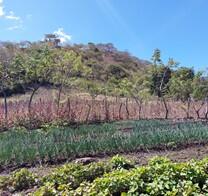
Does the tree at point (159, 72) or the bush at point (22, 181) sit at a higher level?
the tree at point (159, 72)

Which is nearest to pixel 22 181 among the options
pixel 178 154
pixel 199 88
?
pixel 178 154

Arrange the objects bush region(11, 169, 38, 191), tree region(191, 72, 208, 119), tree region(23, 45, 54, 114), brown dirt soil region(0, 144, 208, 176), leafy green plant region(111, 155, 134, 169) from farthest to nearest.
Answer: tree region(191, 72, 208, 119), tree region(23, 45, 54, 114), brown dirt soil region(0, 144, 208, 176), leafy green plant region(111, 155, 134, 169), bush region(11, 169, 38, 191)

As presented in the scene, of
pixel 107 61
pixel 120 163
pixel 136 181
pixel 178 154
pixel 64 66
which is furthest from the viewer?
pixel 107 61

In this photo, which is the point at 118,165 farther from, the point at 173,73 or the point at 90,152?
the point at 173,73

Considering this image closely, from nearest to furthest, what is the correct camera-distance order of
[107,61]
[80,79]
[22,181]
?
[22,181], [80,79], [107,61]

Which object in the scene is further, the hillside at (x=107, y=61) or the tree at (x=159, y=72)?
the hillside at (x=107, y=61)

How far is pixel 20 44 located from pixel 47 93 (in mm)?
8998

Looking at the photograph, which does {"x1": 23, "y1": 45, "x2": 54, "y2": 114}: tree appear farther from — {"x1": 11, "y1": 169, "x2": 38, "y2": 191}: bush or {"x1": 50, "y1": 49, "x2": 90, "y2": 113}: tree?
{"x1": 11, "y1": 169, "x2": 38, "y2": 191}: bush

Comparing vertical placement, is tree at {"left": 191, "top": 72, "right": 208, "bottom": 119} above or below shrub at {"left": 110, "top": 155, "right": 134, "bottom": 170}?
above

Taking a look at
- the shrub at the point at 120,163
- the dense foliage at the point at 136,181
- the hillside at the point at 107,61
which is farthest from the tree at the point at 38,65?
the hillside at the point at 107,61

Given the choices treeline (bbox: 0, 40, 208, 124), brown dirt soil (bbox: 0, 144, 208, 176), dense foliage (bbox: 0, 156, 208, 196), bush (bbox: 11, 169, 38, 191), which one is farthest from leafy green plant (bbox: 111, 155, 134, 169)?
treeline (bbox: 0, 40, 208, 124)

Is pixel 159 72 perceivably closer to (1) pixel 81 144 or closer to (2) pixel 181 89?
(2) pixel 181 89

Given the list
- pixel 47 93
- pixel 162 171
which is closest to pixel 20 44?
pixel 47 93

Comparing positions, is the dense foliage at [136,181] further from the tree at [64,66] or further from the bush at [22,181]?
the tree at [64,66]
